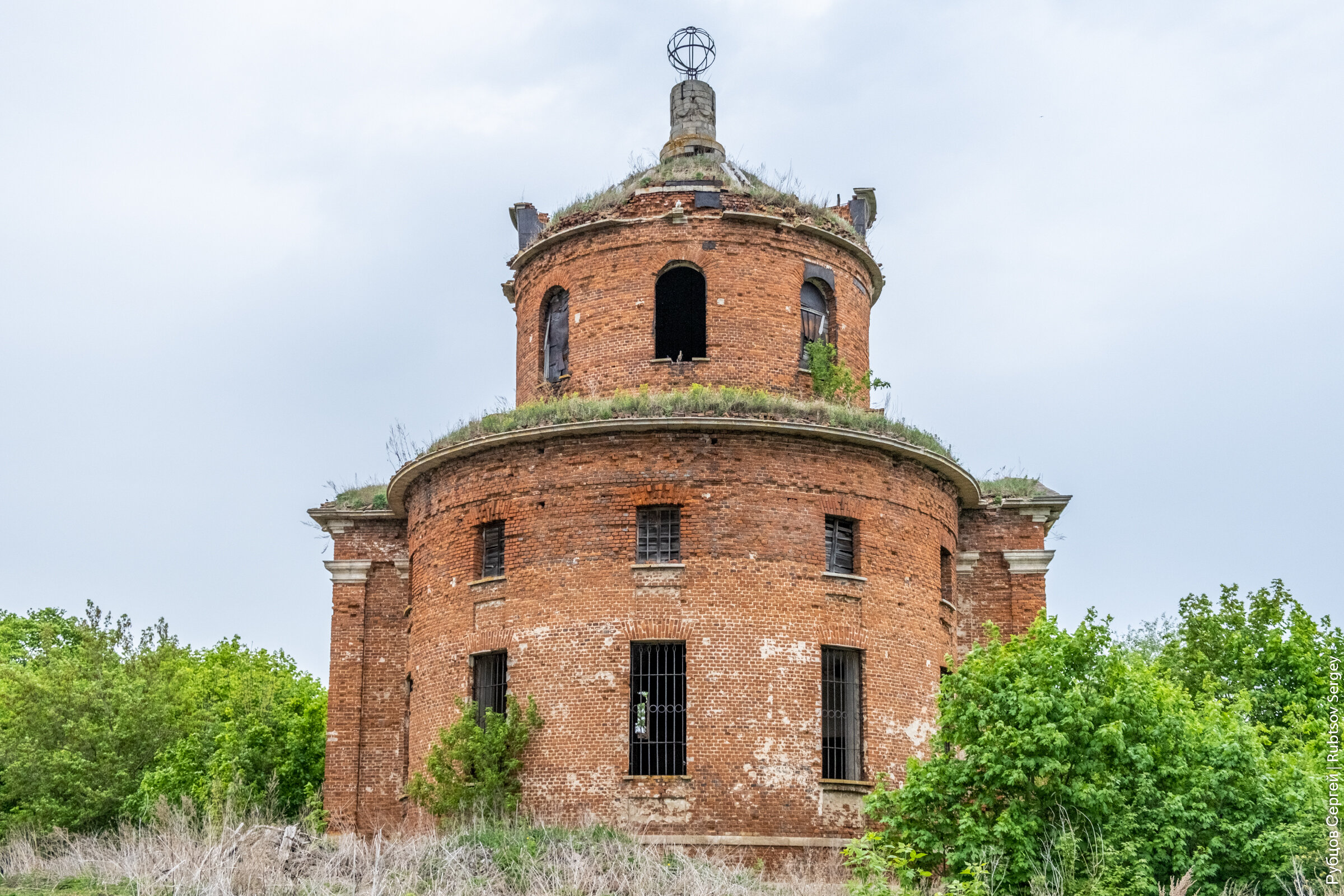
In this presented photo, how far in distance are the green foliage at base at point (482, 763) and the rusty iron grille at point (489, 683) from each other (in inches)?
27.3

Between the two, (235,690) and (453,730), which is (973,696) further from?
(235,690)

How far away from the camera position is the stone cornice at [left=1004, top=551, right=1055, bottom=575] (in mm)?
26938

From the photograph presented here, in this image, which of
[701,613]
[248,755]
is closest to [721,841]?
[701,613]

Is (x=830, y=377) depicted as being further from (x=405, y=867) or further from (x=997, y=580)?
(x=405, y=867)

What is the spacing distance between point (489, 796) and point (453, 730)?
1158 millimetres

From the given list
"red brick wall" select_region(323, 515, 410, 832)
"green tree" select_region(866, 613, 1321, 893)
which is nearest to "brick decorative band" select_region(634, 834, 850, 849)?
"green tree" select_region(866, 613, 1321, 893)

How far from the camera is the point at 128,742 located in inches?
1293

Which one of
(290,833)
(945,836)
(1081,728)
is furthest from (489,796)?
(1081,728)

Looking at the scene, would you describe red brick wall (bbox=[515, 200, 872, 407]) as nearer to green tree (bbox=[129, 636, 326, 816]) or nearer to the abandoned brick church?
the abandoned brick church

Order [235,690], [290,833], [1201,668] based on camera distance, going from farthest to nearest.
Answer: [235,690]
[1201,668]
[290,833]

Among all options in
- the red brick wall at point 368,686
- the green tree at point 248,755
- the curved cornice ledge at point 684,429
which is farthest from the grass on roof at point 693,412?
the green tree at point 248,755

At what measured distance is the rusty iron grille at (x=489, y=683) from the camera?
2367cm

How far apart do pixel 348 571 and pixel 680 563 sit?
735 cm

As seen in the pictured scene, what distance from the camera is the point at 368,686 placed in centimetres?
2692
